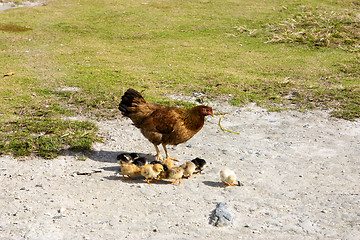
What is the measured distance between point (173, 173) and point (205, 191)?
1.77 feet

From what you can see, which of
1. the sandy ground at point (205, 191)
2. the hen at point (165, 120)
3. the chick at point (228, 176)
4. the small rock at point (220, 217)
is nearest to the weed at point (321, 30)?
the sandy ground at point (205, 191)

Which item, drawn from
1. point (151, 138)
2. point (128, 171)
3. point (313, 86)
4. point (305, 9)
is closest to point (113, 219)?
point (128, 171)

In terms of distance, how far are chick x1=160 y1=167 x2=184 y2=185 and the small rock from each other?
98 centimetres

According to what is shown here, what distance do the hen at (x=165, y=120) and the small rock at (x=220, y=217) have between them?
5.69ft

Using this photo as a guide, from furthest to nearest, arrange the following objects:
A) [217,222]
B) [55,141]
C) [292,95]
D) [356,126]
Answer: [292,95] → [356,126] → [55,141] → [217,222]

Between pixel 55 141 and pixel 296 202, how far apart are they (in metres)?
4.17

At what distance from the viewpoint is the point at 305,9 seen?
61.2 feet

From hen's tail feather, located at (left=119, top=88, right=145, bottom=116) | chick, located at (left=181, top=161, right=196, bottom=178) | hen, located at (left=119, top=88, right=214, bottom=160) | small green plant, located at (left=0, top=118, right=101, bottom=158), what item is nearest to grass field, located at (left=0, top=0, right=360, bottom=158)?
small green plant, located at (left=0, top=118, right=101, bottom=158)

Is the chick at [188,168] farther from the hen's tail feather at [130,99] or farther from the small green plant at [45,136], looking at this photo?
the small green plant at [45,136]

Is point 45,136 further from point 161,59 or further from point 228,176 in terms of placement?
point 161,59

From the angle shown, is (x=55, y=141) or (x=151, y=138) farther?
(x=55, y=141)

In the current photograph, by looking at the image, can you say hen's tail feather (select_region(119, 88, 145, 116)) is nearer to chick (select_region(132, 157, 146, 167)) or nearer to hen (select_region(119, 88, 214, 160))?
hen (select_region(119, 88, 214, 160))

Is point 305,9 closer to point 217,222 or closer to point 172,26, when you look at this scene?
point 172,26

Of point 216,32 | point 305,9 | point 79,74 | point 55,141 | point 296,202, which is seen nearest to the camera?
point 296,202
